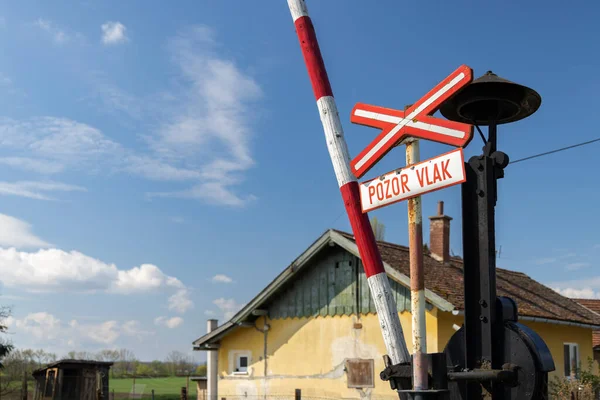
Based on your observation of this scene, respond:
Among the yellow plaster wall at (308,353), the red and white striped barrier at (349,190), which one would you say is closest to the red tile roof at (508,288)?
the yellow plaster wall at (308,353)

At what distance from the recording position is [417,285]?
4.61 metres

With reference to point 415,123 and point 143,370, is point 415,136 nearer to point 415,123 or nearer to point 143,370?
point 415,123

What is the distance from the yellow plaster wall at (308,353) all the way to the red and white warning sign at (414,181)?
10376 mm

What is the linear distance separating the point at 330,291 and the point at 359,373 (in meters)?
2.18

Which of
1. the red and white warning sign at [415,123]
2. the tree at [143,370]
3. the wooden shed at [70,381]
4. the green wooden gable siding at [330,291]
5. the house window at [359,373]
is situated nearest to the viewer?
the red and white warning sign at [415,123]

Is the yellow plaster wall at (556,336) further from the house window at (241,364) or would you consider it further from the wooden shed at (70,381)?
the wooden shed at (70,381)

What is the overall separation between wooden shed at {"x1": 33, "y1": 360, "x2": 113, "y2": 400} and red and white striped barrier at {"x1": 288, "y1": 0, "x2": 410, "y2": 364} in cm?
2123

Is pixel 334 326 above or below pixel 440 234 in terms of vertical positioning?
below

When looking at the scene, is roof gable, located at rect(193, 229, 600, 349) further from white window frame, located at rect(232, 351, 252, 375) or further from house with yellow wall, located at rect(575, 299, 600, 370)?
house with yellow wall, located at rect(575, 299, 600, 370)

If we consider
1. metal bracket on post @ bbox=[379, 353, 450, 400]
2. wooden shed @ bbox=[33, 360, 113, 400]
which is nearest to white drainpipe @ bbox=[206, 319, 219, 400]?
wooden shed @ bbox=[33, 360, 113, 400]

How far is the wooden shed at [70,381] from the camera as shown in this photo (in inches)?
974

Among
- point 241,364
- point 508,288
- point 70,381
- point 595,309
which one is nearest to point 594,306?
point 595,309

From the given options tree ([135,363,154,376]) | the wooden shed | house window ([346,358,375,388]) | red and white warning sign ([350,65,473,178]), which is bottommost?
tree ([135,363,154,376])

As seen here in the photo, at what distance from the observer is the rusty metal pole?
4.33m
